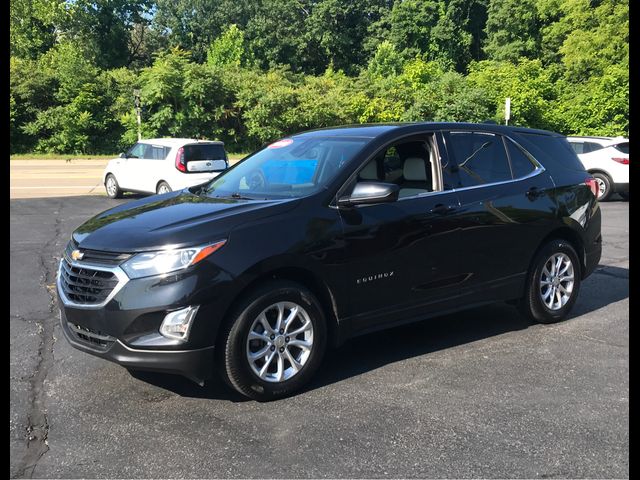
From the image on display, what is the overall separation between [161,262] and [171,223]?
14.3 inches

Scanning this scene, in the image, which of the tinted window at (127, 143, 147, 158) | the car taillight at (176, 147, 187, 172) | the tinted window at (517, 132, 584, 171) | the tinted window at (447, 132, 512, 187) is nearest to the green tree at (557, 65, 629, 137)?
the car taillight at (176, 147, 187, 172)

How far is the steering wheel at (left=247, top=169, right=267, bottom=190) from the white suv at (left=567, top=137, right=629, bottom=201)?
13.8 metres

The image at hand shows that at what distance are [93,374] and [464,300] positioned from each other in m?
2.76

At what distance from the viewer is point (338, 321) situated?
418 centimetres

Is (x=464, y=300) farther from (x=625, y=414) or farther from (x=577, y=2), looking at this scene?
(x=577, y=2)

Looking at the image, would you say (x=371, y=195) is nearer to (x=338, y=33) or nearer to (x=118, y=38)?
(x=118, y=38)

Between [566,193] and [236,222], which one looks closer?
[236,222]

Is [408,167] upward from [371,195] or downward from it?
upward

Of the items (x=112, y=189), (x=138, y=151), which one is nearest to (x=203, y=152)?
(x=138, y=151)

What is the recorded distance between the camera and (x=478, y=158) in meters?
5.20

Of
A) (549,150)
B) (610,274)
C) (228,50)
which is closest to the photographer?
(549,150)

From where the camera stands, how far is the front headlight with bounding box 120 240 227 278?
3523mm
